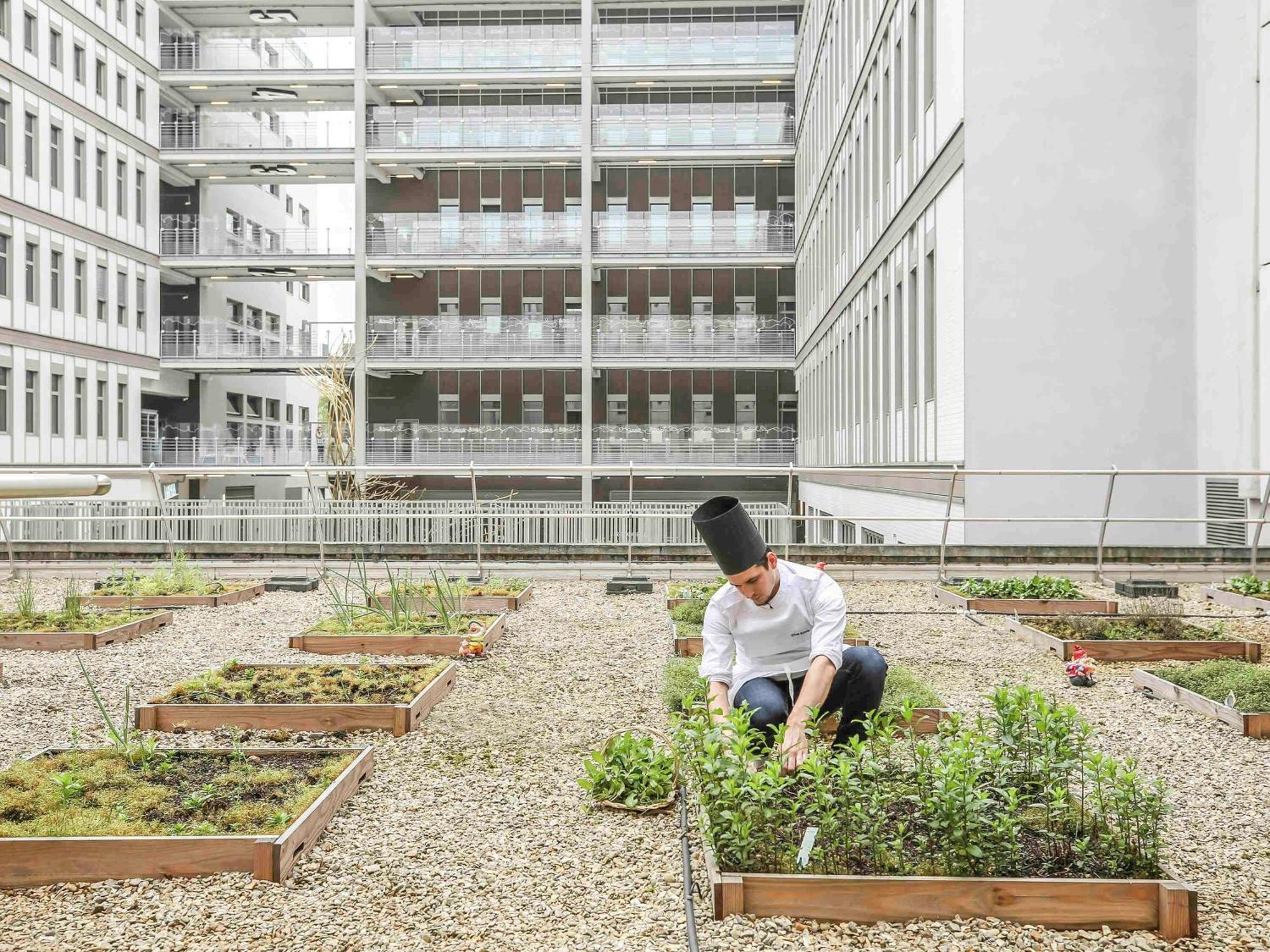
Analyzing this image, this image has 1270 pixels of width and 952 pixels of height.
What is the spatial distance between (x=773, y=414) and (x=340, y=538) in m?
23.6

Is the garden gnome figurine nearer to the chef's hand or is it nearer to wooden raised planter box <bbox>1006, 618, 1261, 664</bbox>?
wooden raised planter box <bbox>1006, 618, 1261, 664</bbox>

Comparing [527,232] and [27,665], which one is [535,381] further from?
[27,665]

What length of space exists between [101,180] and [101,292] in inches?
147

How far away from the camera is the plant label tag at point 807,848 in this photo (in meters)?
4.22

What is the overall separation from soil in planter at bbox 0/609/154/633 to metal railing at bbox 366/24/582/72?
3242cm

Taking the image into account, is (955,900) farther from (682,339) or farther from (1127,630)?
(682,339)

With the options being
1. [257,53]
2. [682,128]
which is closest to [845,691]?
[682,128]

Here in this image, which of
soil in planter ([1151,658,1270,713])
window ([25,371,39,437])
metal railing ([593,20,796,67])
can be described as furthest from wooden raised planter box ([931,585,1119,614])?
metal railing ([593,20,796,67])

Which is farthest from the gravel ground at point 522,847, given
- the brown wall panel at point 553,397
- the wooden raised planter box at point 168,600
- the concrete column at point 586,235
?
the brown wall panel at point 553,397

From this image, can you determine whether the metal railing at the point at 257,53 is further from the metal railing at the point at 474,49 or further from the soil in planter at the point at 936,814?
the soil in planter at the point at 936,814

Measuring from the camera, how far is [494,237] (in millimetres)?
39969

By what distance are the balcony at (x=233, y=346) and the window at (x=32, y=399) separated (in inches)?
276

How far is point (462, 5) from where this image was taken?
138 ft

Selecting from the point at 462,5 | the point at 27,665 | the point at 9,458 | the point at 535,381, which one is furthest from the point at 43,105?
the point at 27,665
